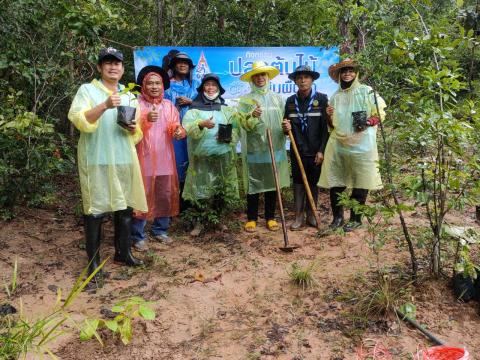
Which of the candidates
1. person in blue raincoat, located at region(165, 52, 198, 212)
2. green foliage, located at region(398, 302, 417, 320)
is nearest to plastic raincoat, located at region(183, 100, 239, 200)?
person in blue raincoat, located at region(165, 52, 198, 212)

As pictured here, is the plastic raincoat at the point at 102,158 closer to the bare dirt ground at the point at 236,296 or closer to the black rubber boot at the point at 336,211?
the bare dirt ground at the point at 236,296

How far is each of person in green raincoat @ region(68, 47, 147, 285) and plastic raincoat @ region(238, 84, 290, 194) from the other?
1485 millimetres

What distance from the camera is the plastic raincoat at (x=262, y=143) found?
470cm

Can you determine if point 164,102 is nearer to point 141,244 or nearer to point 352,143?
point 141,244

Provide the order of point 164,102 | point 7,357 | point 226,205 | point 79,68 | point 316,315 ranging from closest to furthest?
point 7,357
point 316,315
point 164,102
point 226,205
point 79,68

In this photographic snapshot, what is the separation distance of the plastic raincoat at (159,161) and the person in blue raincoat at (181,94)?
0.50 meters

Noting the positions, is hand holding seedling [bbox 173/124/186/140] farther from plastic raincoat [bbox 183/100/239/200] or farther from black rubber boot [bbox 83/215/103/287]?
black rubber boot [bbox 83/215/103/287]

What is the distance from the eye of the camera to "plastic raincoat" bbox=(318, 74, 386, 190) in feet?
14.2

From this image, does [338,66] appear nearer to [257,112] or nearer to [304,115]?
[304,115]

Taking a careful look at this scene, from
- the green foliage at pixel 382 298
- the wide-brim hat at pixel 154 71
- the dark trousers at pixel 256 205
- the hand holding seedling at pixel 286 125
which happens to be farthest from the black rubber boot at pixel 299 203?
the wide-brim hat at pixel 154 71

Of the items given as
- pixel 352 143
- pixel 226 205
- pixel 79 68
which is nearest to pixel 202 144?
pixel 226 205

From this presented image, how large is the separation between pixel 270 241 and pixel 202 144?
47.4 inches

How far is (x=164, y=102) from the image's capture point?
4.27m

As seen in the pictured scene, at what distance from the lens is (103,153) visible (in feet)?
11.2
